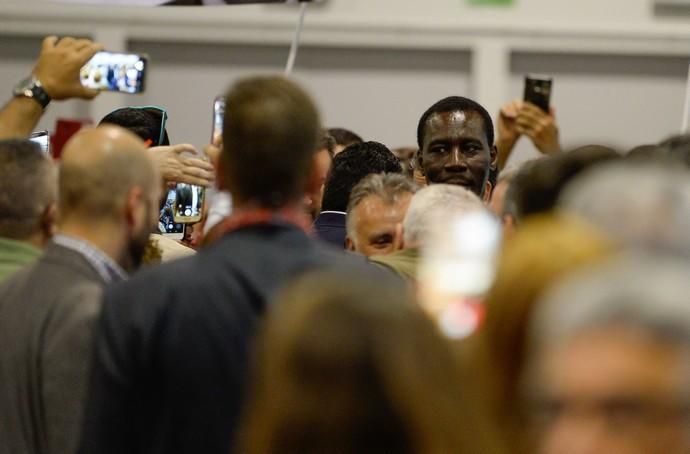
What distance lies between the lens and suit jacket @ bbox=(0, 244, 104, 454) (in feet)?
9.65

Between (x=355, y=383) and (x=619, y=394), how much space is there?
25 cm

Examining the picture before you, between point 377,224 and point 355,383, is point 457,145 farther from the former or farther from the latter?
point 355,383

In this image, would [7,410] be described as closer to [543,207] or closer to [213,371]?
[213,371]

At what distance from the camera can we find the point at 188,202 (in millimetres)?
4430

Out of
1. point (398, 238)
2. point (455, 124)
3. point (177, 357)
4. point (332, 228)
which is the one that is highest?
point (455, 124)

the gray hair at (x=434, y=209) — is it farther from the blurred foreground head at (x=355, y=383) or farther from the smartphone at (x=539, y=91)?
the blurred foreground head at (x=355, y=383)

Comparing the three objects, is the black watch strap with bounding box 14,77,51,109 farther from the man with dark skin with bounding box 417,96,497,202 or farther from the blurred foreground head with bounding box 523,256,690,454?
the blurred foreground head with bounding box 523,256,690,454

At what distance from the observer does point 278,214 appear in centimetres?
264

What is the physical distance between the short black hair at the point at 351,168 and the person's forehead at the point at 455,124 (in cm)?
25

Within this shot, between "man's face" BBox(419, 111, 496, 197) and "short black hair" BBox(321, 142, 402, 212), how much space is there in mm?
211

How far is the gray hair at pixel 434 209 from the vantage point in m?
3.48

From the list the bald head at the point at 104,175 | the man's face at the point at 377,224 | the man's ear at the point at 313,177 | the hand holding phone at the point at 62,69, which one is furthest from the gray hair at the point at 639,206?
the hand holding phone at the point at 62,69

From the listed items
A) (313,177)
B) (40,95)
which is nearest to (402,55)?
(40,95)

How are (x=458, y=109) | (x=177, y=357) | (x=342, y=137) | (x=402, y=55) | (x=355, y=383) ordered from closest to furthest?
1. (x=355, y=383)
2. (x=177, y=357)
3. (x=458, y=109)
4. (x=342, y=137)
5. (x=402, y=55)
